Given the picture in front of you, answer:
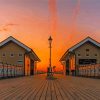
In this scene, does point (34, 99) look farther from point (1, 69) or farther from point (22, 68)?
point (22, 68)

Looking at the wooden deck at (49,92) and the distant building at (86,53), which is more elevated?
the distant building at (86,53)

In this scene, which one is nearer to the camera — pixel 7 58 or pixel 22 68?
pixel 22 68

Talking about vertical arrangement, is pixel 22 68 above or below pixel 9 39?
below

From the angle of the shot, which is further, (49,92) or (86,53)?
(86,53)

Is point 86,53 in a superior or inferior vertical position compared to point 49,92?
superior

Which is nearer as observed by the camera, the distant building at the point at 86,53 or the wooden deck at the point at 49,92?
the wooden deck at the point at 49,92

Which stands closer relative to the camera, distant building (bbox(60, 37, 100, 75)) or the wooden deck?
the wooden deck

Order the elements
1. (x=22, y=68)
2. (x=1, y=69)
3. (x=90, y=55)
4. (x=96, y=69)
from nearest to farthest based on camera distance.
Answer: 1. (x=1, y=69)
2. (x=96, y=69)
3. (x=22, y=68)
4. (x=90, y=55)

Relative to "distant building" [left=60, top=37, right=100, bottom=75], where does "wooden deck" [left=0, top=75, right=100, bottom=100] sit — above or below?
below

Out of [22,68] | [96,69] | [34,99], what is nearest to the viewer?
[34,99]

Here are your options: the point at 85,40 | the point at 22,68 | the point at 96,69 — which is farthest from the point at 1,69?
the point at 85,40

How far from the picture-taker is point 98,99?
11.8m

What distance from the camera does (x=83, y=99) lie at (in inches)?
467

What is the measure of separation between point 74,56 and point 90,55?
3.39 metres
